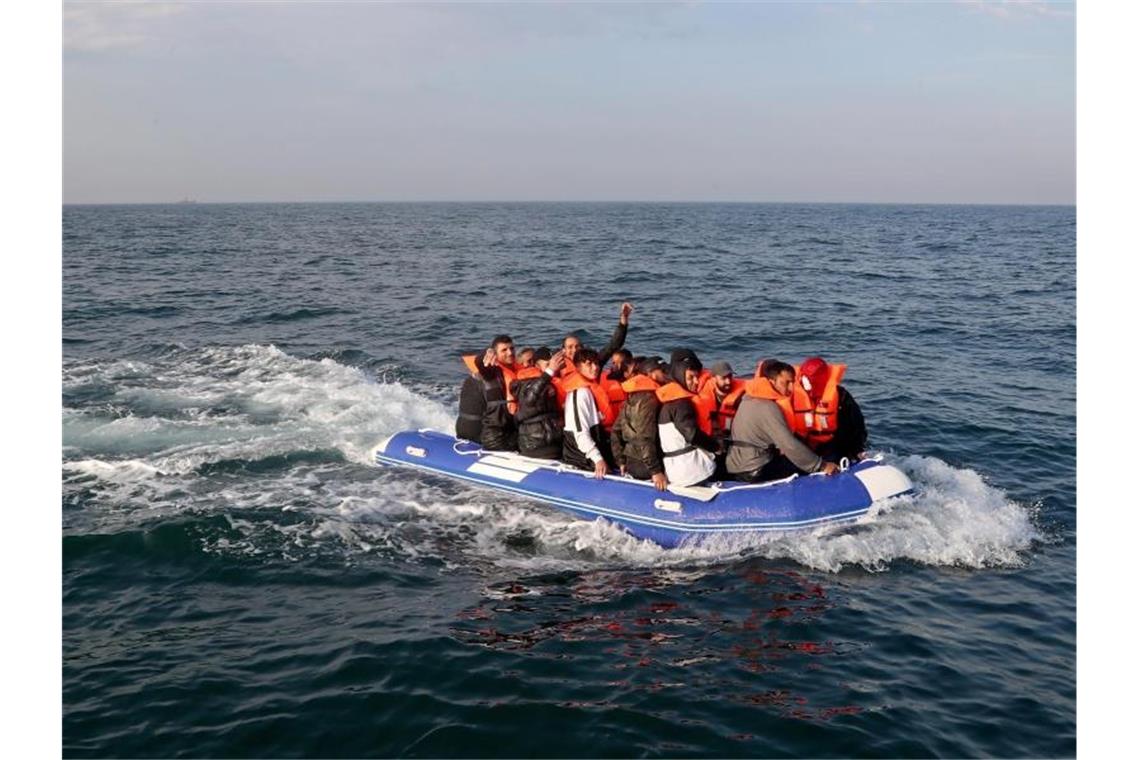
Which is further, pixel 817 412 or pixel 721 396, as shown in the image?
pixel 721 396

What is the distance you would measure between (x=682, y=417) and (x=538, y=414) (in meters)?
2.10

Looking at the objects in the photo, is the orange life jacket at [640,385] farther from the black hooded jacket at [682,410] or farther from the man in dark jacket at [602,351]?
the man in dark jacket at [602,351]

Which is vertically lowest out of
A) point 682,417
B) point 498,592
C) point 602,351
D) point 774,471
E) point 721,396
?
point 498,592

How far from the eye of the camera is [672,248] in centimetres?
4903

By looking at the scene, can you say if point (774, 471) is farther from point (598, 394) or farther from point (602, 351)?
point (602, 351)

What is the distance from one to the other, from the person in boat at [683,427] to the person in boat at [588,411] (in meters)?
0.84

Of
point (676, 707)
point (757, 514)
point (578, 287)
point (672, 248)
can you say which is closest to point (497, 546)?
point (757, 514)

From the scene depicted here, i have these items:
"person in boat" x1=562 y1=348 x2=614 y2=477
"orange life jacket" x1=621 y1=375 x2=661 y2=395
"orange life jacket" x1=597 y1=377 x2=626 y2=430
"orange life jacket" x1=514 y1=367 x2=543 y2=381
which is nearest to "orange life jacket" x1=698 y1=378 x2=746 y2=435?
"orange life jacket" x1=621 y1=375 x2=661 y2=395

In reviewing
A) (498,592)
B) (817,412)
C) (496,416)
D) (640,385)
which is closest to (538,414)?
(496,416)

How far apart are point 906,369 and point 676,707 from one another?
1299 cm

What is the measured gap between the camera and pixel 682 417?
31.5 feet

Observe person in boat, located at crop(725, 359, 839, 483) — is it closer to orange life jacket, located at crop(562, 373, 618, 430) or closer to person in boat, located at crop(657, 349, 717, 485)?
person in boat, located at crop(657, 349, 717, 485)

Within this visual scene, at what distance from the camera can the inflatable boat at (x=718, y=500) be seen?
9438 millimetres

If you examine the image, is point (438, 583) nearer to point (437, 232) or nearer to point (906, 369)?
point (906, 369)
